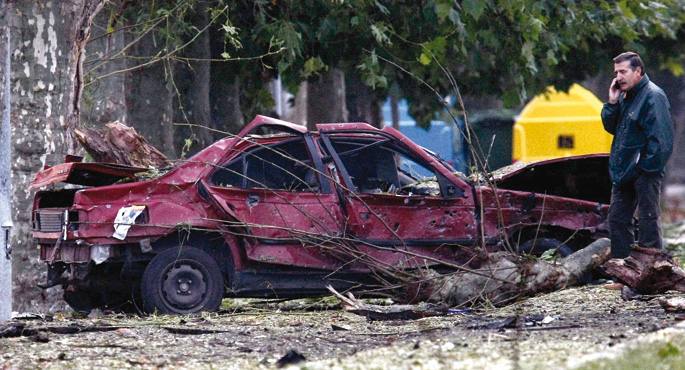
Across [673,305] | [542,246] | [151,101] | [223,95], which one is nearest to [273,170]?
[542,246]

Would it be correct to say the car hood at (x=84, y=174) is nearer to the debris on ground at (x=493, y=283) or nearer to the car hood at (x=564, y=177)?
the debris on ground at (x=493, y=283)

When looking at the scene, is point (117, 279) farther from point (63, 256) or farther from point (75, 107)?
point (75, 107)

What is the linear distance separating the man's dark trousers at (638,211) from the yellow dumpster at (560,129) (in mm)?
17555

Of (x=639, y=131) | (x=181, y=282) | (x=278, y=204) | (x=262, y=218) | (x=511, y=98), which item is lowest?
(x=181, y=282)

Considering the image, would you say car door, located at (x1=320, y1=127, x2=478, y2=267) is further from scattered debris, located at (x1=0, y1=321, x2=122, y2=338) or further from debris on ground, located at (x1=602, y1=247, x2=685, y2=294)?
scattered debris, located at (x1=0, y1=321, x2=122, y2=338)

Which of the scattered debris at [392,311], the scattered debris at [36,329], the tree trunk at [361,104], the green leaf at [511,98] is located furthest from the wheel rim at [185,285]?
the tree trunk at [361,104]

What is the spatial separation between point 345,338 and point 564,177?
203 inches

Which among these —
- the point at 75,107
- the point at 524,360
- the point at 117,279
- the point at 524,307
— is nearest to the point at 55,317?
the point at 117,279

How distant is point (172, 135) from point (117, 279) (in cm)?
575

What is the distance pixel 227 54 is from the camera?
606 inches

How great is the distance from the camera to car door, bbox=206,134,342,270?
1253cm

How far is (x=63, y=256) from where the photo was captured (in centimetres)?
1238

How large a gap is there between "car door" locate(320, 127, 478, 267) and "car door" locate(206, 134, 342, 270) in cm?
20

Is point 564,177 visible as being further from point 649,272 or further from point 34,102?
point 34,102
